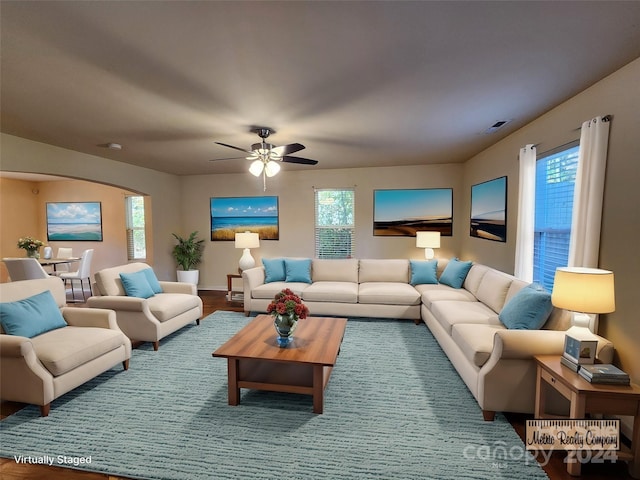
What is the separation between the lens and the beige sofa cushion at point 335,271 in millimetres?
4977

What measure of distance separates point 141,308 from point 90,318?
1.68 feet

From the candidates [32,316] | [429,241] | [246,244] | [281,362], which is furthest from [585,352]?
[246,244]

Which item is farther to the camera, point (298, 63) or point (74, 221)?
point (74, 221)

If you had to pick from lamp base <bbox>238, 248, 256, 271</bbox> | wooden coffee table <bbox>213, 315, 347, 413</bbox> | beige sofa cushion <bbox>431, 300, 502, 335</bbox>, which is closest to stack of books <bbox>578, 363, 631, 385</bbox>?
beige sofa cushion <bbox>431, 300, 502, 335</bbox>

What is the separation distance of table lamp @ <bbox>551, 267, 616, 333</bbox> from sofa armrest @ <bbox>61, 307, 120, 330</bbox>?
3752 millimetres

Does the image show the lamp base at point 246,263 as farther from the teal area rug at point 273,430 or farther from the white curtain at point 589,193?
the white curtain at point 589,193

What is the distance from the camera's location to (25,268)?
489cm

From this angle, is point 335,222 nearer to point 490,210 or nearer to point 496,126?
point 490,210

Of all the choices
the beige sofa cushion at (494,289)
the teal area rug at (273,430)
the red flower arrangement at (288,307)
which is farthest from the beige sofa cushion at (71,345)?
the beige sofa cushion at (494,289)

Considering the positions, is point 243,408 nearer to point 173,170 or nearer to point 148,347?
point 148,347

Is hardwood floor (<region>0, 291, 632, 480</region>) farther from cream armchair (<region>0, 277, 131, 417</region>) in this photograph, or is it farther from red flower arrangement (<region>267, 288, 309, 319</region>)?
red flower arrangement (<region>267, 288, 309, 319</region>)

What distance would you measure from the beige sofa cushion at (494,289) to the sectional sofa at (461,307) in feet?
0.04

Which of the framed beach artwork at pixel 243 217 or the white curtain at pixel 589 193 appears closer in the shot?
the white curtain at pixel 589 193

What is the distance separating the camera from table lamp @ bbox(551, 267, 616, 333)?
1.88m
